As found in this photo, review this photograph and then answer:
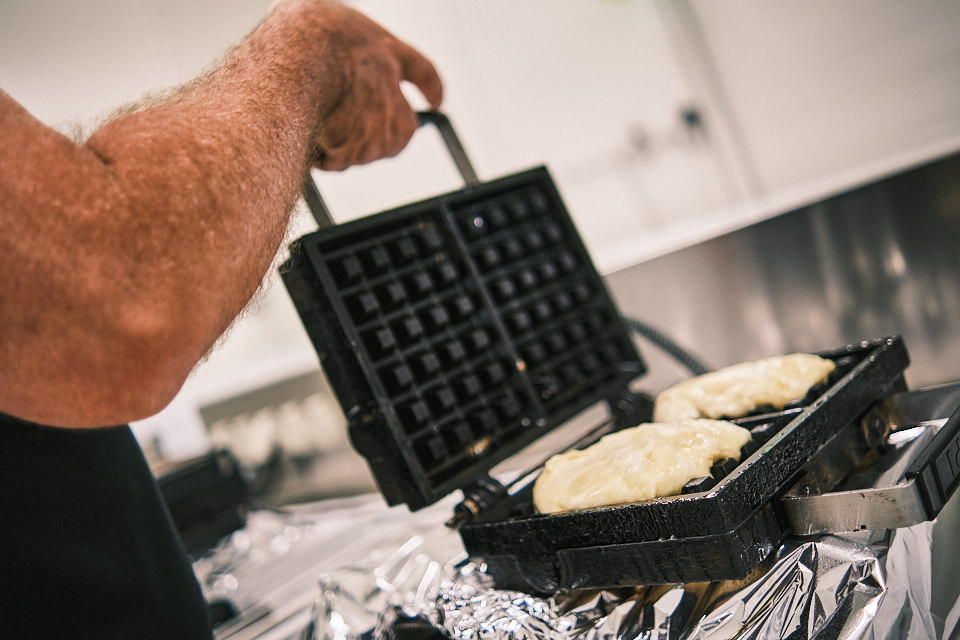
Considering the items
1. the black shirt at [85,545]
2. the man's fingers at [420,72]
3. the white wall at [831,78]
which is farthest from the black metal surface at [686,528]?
the white wall at [831,78]

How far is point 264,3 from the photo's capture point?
11.5 feet

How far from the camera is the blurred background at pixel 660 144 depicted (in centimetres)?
166

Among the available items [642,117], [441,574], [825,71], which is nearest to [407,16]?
[642,117]

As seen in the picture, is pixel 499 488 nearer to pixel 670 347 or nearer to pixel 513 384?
pixel 513 384

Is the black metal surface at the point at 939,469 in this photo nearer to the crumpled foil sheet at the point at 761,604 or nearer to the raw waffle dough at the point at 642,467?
the crumpled foil sheet at the point at 761,604

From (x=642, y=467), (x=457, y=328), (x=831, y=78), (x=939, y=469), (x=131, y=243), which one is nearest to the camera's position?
(x=131, y=243)

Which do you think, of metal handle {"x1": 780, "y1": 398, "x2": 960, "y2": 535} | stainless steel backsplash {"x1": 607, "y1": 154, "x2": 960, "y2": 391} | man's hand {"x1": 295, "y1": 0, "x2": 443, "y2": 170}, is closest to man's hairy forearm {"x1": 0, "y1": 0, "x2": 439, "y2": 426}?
man's hand {"x1": 295, "y1": 0, "x2": 443, "y2": 170}

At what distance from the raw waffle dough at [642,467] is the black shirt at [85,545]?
56 cm

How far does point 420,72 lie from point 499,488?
0.80 meters

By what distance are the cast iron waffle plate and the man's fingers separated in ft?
0.75

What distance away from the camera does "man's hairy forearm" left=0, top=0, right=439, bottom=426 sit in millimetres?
556

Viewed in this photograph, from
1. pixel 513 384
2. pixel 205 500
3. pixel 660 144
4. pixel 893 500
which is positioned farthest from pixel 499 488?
pixel 660 144

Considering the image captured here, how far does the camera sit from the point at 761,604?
29.0 inches

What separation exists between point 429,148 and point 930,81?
2.37 m
